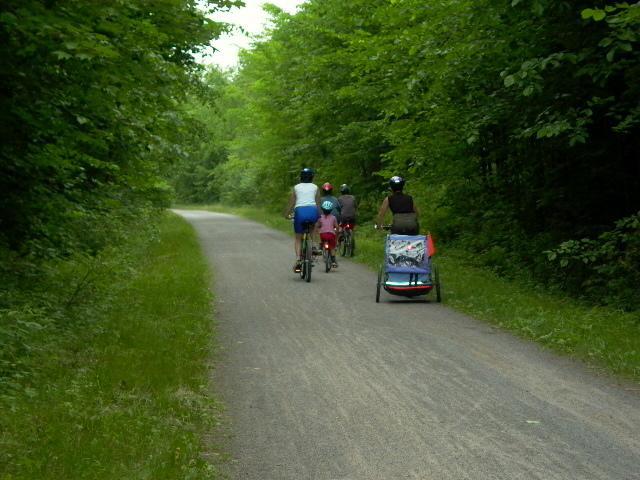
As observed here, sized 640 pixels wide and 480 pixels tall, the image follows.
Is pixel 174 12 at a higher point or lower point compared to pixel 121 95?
higher

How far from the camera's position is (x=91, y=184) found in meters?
12.2

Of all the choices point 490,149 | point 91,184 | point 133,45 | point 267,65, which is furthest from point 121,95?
A: point 267,65

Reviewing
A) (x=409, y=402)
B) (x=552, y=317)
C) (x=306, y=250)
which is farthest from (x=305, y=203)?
(x=409, y=402)

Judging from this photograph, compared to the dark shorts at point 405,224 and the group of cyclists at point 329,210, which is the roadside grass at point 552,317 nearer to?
the dark shorts at point 405,224

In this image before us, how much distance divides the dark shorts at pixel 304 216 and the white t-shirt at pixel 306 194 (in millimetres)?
81

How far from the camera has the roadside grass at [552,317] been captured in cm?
841

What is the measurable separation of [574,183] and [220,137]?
62.3m

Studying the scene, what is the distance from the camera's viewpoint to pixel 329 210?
17422mm

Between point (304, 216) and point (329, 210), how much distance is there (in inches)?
87.1

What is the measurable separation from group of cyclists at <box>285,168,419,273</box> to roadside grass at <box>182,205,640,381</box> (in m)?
1.41

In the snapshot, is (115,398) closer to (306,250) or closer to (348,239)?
(306,250)

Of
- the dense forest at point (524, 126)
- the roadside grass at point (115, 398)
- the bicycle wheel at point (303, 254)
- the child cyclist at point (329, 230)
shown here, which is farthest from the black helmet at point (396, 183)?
the roadside grass at point (115, 398)

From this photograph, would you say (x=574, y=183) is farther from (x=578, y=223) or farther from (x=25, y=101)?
(x=25, y=101)

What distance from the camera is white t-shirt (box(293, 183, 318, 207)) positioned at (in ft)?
50.0
